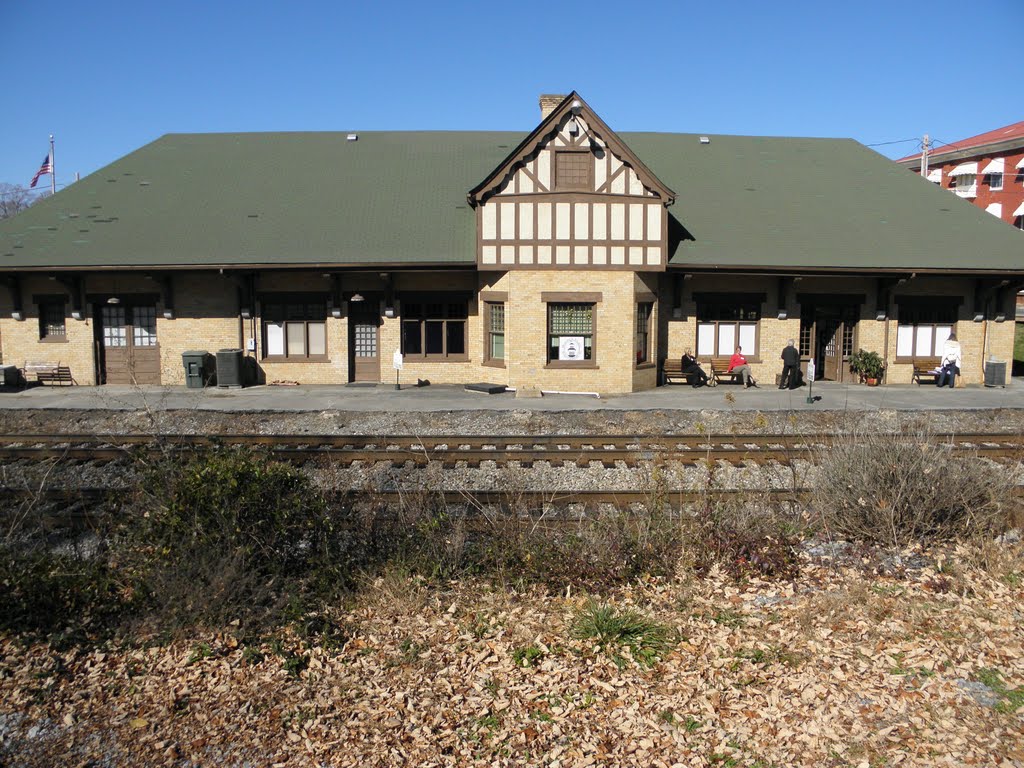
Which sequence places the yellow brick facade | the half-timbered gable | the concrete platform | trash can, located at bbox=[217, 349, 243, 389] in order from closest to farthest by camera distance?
the concrete platform
the half-timbered gable
trash can, located at bbox=[217, 349, 243, 389]
the yellow brick facade

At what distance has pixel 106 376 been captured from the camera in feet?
71.6

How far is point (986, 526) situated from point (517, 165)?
47.2 ft

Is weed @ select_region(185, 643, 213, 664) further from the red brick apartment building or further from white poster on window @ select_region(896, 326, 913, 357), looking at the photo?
the red brick apartment building

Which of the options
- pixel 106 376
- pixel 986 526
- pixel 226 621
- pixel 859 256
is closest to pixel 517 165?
pixel 859 256

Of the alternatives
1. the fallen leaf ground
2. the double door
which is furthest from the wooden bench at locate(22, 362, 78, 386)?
the double door

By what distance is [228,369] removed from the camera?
2055 centimetres

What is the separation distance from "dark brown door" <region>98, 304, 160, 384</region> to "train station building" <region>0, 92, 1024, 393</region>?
6 centimetres

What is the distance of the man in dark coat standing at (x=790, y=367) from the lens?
20547 millimetres

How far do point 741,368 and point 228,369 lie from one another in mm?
13937

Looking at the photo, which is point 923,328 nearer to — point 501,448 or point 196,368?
point 501,448

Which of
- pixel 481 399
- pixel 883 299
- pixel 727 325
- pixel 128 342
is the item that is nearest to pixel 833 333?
pixel 883 299

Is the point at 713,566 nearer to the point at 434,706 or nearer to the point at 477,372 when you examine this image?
the point at 434,706

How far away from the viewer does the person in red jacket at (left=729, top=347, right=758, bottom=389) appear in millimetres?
21047

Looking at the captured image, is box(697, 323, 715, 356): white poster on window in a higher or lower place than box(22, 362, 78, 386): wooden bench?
higher
